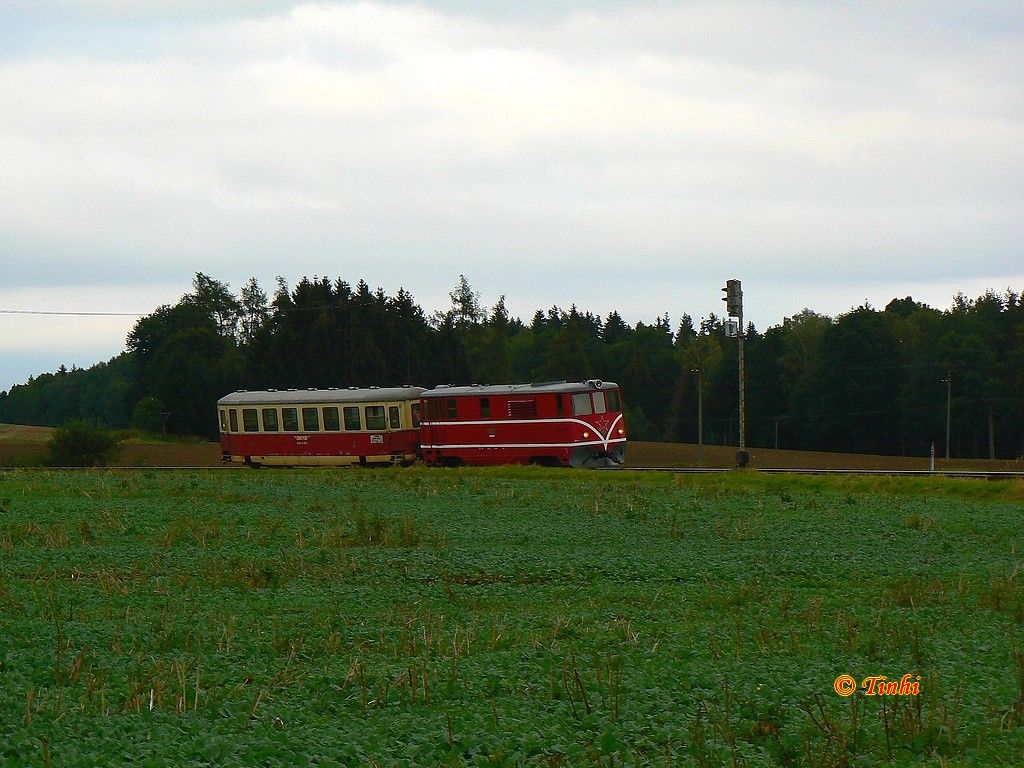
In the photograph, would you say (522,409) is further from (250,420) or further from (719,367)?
(719,367)

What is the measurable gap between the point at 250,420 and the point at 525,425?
13.7 meters

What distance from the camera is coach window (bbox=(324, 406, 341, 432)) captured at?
1998 inches

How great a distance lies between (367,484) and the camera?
39469 millimetres

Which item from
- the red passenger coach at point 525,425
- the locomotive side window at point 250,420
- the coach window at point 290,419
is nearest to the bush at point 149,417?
the locomotive side window at point 250,420

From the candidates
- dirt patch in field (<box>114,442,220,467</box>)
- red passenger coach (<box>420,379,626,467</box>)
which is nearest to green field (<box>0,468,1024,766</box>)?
red passenger coach (<box>420,379,626,467</box>)

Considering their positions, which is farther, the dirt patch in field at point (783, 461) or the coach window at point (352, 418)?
the dirt patch in field at point (783, 461)

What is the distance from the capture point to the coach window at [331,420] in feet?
167

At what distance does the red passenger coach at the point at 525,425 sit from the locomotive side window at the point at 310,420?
16.4 ft

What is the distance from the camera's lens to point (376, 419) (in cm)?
5025

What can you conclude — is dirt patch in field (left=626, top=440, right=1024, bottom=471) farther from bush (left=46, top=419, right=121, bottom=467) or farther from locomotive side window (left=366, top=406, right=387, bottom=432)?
bush (left=46, top=419, right=121, bottom=467)

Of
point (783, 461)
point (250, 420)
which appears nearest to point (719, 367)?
point (783, 461)

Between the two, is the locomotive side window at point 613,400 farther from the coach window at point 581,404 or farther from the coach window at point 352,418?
the coach window at point 352,418

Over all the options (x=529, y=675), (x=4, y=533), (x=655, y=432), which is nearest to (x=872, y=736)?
(x=529, y=675)

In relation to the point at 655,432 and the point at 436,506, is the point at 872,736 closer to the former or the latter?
the point at 436,506
